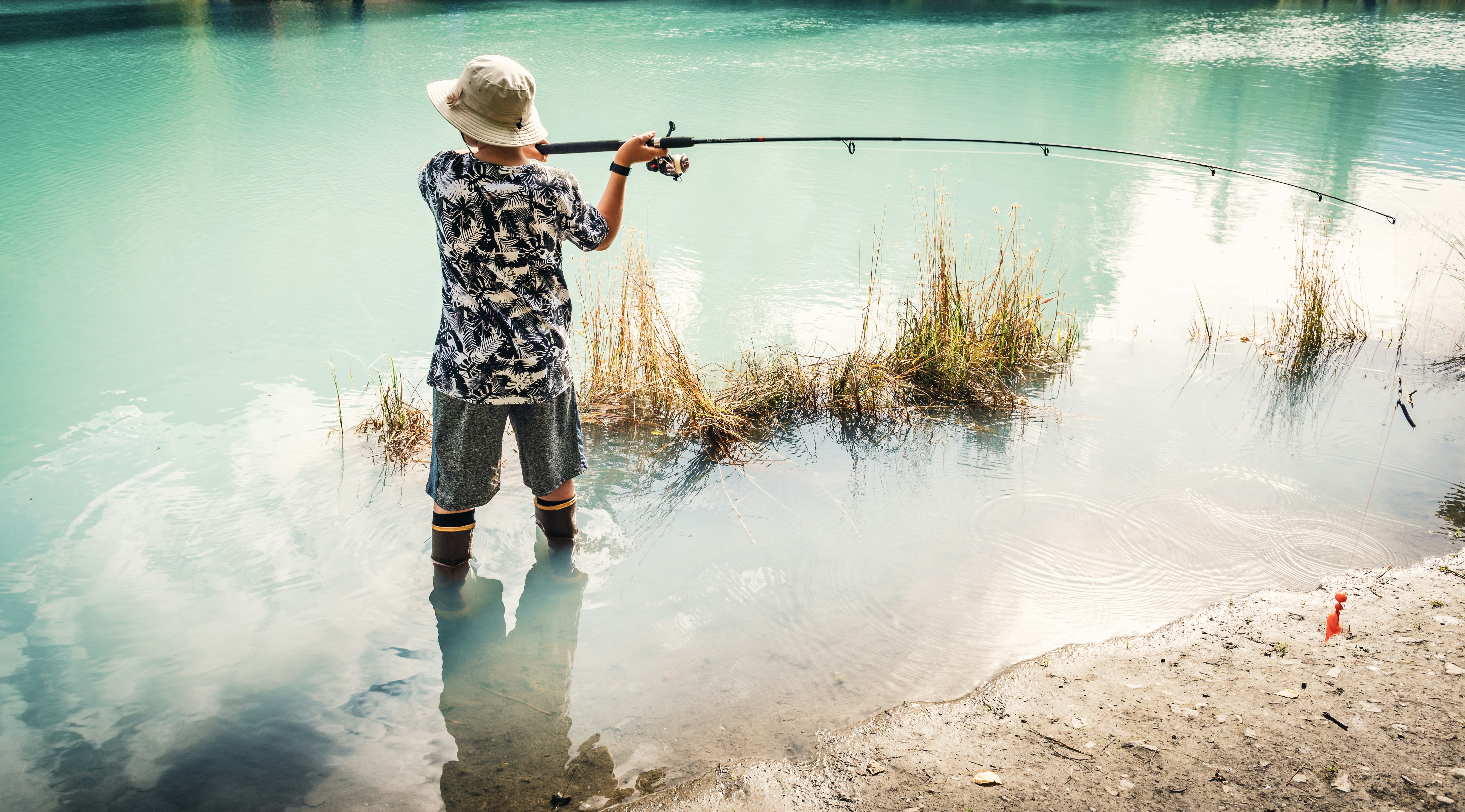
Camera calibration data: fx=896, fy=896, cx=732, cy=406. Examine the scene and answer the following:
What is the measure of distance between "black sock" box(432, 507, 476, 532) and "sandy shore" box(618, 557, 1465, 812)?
90 centimetres

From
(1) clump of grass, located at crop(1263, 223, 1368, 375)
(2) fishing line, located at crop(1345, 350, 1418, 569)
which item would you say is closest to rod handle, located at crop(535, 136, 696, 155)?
(2) fishing line, located at crop(1345, 350, 1418, 569)

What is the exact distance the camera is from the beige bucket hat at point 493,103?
1.89 meters

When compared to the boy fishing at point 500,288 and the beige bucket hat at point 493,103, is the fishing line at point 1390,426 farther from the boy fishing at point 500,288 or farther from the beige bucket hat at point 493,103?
the beige bucket hat at point 493,103

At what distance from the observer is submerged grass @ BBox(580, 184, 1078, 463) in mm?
3633

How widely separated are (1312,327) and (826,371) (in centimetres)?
244

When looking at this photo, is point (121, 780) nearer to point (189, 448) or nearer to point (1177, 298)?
point (189, 448)

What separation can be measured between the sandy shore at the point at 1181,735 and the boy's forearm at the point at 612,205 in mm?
1281

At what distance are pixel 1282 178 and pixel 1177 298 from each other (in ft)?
13.3

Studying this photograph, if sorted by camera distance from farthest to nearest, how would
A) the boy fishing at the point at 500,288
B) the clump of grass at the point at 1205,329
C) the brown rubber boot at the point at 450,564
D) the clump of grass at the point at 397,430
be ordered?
the clump of grass at the point at 1205,329 < the clump of grass at the point at 397,430 < the brown rubber boot at the point at 450,564 < the boy fishing at the point at 500,288

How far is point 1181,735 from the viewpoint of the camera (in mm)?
2006

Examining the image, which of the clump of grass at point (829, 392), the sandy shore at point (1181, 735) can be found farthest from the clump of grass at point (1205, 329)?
the sandy shore at point (1181, 735)

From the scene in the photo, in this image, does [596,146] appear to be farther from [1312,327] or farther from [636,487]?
[1312,327]

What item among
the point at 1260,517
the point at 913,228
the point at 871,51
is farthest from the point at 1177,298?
the point at 871,51

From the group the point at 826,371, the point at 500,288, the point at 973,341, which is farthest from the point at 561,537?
the point at 973,341
